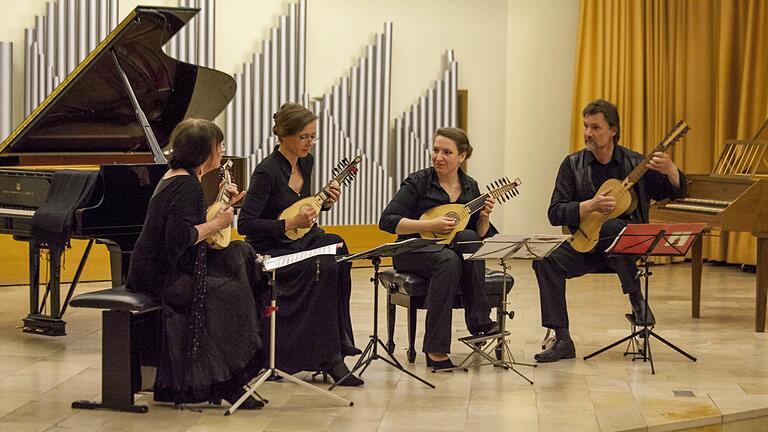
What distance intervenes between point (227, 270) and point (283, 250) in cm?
69

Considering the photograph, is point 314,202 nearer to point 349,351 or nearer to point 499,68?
point 349,351

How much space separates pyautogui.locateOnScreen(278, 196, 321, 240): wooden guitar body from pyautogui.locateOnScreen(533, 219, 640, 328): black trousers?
1.24 m

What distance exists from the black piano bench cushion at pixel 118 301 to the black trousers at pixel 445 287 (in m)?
1.43

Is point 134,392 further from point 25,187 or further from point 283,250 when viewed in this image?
point 25,187

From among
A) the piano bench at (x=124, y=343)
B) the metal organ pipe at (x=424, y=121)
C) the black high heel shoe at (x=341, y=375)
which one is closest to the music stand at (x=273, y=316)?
the black high heel shoe at (x=341, y=375)

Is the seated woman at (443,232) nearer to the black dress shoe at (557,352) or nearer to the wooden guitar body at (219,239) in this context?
the black dress shoe at (557,352)

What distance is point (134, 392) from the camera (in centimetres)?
492

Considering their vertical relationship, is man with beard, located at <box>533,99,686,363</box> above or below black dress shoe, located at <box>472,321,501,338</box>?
above

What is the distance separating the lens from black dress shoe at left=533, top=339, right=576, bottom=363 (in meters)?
6.02

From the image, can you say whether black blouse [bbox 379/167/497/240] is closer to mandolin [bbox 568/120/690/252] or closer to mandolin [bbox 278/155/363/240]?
mandolin [bbox 278/155/363/240]

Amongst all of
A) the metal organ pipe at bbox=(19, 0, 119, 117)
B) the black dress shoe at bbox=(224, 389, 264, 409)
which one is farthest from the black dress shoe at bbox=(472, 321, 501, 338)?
the metal organ pipe at bbox=(19, 0, 119, 117)

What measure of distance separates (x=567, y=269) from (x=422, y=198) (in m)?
0.88

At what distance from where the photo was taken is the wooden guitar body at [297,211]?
18.2ft

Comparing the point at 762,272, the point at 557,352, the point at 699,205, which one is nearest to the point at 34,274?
the point at 557,352
